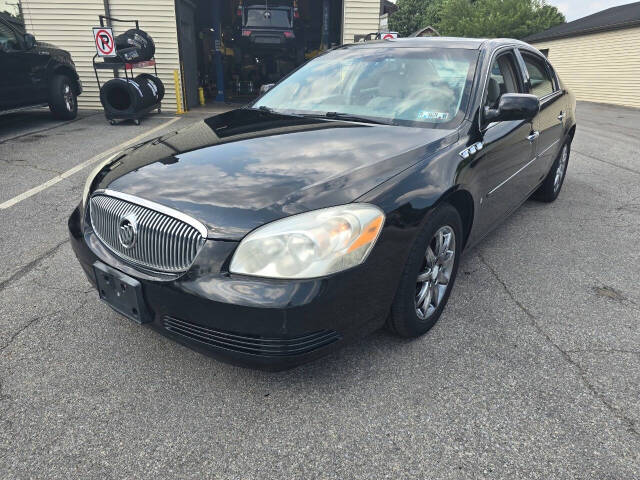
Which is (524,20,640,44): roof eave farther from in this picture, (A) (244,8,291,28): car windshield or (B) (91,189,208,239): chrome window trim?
(B) (91,189,208,239): chrome window trim

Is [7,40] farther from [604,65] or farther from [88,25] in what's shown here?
[604,65]

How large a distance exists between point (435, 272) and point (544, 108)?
2312 millimetres

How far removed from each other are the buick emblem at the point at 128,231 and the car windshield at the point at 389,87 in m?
1.49

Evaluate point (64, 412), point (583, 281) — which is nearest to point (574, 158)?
point (583, 281)

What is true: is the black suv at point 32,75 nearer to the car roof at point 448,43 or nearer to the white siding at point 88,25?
the white siding at point 88,25

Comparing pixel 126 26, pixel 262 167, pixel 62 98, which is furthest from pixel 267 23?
pixel 262 167

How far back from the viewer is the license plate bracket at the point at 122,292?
1904 mm

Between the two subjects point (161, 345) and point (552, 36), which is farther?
point (552, 36)

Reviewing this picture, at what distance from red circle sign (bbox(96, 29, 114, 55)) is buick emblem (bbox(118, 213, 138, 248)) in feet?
31.0

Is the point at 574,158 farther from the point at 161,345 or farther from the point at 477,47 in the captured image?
the point at 161,345

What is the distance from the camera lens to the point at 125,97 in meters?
9.85

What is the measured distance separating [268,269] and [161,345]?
0.98 meters

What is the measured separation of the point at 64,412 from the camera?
1.92 meters

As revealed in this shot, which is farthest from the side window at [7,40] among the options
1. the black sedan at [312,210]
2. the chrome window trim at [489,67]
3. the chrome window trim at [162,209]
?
the chrome window trim at [489,67]
